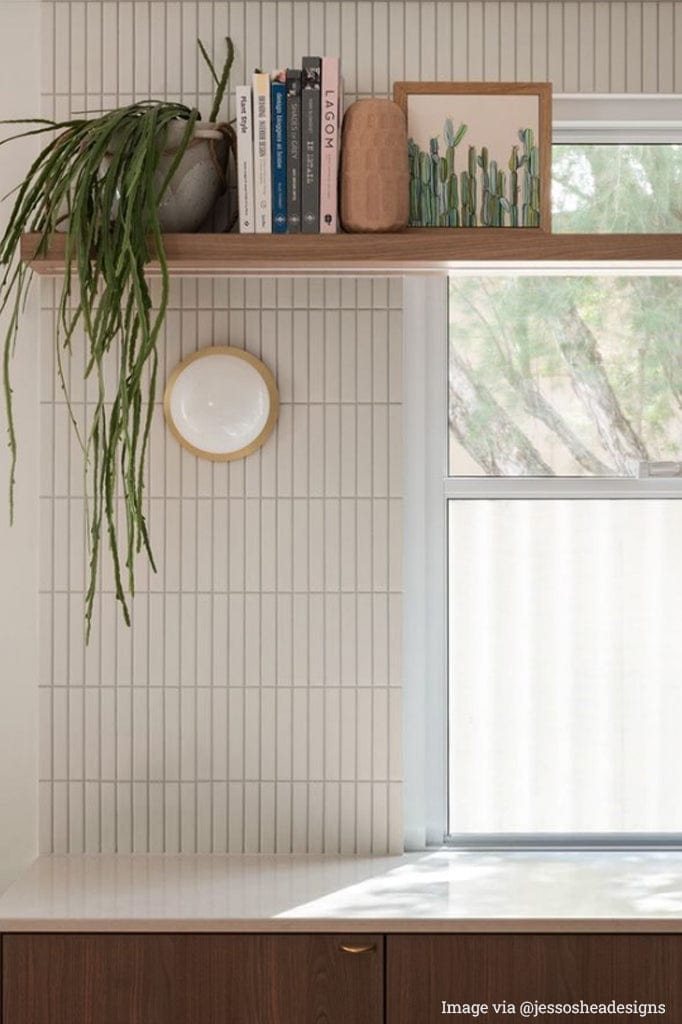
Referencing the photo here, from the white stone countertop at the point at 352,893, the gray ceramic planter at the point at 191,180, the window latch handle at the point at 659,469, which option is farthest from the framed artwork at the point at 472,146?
the white stone countertop at the point at 352,893

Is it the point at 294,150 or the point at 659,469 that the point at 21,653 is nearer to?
the point at 294,150

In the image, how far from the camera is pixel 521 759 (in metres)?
2.30

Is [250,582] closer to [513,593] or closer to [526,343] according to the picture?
[513,593]

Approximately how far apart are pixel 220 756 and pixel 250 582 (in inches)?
13.2

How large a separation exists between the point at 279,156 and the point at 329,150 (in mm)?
85

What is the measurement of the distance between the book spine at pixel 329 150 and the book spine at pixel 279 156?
0.06 meters

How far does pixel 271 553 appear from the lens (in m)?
2.21

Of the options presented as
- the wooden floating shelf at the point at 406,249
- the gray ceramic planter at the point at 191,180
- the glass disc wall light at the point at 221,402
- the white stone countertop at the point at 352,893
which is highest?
the gray ceramic planter at the point at 191,180

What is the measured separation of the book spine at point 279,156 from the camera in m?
1.95
